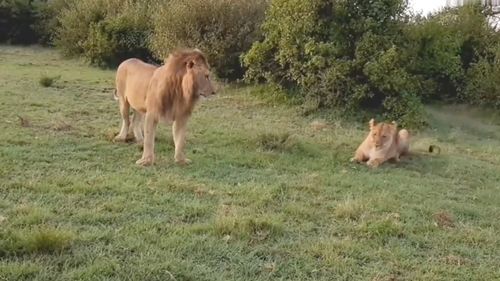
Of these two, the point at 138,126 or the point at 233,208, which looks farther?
the point at 138,126

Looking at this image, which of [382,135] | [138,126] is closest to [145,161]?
[138,126]

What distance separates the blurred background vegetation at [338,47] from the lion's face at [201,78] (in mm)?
6149

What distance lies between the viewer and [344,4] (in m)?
13.0

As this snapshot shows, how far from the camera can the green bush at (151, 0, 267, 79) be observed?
16.3 meters

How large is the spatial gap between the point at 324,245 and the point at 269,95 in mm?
9844

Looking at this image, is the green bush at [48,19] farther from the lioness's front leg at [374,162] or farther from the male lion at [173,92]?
the lioness's front leg at [374,162]

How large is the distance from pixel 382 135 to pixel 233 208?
3.82 m

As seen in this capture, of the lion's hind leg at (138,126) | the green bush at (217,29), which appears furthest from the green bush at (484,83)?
the lion's hind leg at (138,126)

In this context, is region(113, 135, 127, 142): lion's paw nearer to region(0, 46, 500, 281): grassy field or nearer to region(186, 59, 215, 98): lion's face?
region(0, 46, 500, 281): grassy field

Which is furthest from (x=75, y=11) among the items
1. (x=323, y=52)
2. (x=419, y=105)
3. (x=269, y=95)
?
(x=419, y=105)

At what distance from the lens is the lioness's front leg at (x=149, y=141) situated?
24.1 feet

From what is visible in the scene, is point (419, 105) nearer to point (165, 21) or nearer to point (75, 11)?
point (165, 21)

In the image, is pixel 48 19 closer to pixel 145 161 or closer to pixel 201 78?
pixel 145 161

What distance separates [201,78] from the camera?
7078 mm
